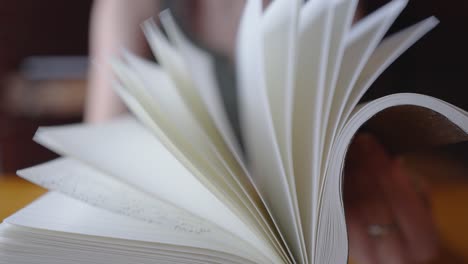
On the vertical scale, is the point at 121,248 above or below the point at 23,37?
below

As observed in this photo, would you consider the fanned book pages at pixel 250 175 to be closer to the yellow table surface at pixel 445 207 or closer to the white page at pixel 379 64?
the white page at pixel 379 64

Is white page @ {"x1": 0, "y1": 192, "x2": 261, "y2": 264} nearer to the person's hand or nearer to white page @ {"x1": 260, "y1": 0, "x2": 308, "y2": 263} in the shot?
white page @ {"x1": 260, "y1": 0, "x2": 308, "y2": 263}

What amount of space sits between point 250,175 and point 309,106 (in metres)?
0.06

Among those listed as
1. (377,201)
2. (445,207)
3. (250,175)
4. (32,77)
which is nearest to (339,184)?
(250,175)

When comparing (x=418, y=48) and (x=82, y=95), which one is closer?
(x=418, y=48)

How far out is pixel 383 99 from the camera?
26cm

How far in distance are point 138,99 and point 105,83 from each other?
22.9 inches

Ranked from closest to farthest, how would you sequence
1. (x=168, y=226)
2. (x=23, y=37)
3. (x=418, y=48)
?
(x=168, y=226) < (x=418, y=48) < (x=23, y=37)

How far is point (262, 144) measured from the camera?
32cm

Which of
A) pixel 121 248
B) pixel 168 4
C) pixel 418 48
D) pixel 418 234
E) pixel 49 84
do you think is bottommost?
pixel 121 248

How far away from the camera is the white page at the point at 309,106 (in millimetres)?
258

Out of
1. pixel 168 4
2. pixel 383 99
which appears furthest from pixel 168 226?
pixel 168 4

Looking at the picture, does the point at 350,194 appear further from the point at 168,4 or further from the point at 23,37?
the point at 23,37

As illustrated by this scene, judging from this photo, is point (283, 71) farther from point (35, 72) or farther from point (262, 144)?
point (35, 72)
